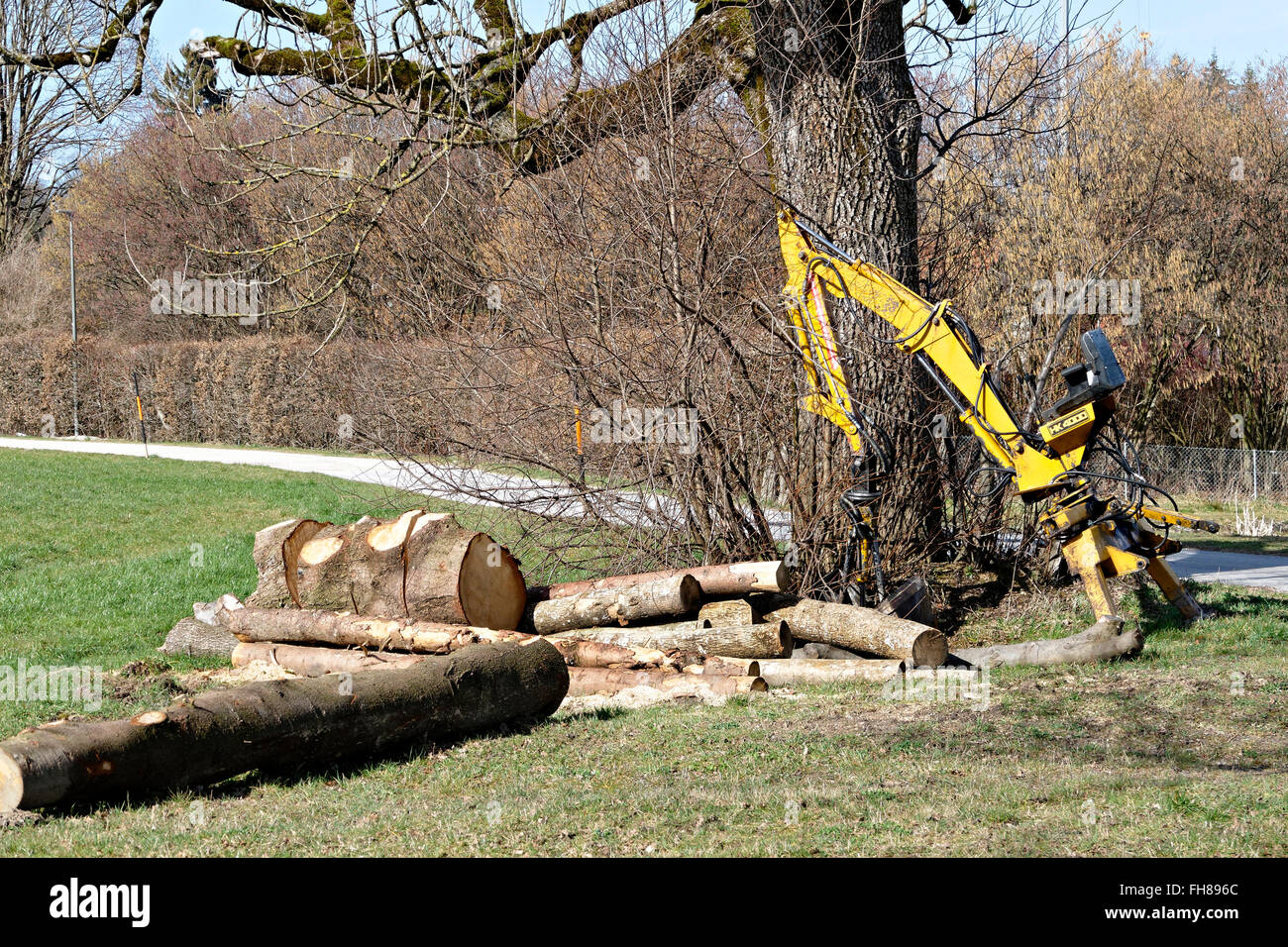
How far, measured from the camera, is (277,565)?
9867 mm

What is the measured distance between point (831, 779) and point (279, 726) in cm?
278

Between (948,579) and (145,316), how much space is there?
32.4 metres

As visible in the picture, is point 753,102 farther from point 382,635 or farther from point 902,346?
point 382,635

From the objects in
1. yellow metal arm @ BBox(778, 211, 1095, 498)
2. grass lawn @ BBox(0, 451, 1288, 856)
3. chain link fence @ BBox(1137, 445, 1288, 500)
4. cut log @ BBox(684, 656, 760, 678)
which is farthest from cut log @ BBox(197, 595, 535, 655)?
chain link fence @ BBox(1137, 445, 1288, 500)

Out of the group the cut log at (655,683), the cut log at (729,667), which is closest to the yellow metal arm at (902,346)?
the cut log at (729,667)

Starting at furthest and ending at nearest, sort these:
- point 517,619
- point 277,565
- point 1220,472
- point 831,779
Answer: point 1220,472, point 277,565, point 517,619, point 831,779

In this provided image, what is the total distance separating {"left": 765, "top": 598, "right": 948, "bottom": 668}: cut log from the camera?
830 centimetres

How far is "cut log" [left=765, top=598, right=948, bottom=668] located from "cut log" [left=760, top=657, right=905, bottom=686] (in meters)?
0.18

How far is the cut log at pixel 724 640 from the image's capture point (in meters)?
8.65

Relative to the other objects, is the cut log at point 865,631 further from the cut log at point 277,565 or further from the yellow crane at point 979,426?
the cut log at point 277,565

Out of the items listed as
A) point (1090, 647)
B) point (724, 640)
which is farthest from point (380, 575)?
point (1090, 647)

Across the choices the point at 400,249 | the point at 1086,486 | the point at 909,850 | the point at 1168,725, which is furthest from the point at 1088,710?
the point at 400,249

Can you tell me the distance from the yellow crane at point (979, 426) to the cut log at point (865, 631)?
2.63 ft

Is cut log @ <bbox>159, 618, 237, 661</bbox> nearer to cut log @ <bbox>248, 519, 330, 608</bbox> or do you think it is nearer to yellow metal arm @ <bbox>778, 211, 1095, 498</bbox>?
cut log @ <bbox>248, 519, 330, 608</bbox>
